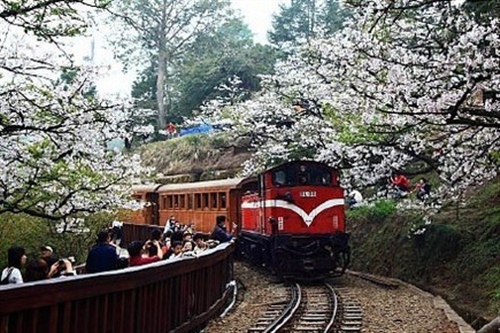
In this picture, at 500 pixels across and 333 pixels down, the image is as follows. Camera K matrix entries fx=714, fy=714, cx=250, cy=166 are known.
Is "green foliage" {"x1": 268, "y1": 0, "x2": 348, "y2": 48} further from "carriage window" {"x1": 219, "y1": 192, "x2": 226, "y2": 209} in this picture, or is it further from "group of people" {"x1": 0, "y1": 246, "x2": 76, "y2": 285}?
"group of people" {"x1": 0, "y1": 246, "x2": 76, "y2": 285}

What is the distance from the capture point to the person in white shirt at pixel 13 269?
624 centimetres

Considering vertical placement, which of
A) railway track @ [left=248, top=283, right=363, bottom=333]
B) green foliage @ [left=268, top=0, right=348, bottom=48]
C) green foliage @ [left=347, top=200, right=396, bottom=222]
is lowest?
railway track @ [left=248, top=283, right=363, bottom=333]

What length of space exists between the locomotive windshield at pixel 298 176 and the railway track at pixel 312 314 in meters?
2.72

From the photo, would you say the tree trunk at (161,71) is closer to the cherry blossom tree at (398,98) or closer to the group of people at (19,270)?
the cherry blossom tree at (398,98)

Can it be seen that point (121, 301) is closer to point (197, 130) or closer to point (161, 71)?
point (197, 130)

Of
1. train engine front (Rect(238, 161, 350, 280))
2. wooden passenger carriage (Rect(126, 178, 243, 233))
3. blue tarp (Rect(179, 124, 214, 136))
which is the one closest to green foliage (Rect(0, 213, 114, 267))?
wooden passenger carriage (Rect(126, 178, 243, 233))

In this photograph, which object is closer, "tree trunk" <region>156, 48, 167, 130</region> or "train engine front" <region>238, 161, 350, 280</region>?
"train engine front" <region>238, 161, 350, 280</region>

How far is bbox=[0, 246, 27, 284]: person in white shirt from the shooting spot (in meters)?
6.24

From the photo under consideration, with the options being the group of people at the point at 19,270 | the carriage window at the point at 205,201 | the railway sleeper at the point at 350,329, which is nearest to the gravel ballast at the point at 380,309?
the railway sleeper at the point at 350,329

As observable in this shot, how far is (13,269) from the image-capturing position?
251 inches

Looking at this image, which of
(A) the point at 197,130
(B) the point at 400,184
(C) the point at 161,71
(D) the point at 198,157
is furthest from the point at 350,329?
(C) the point at 161,71

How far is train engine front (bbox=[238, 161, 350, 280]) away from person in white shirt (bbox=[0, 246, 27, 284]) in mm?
9986

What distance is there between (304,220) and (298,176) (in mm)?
1046

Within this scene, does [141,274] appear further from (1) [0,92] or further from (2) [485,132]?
(2) [485,132]
